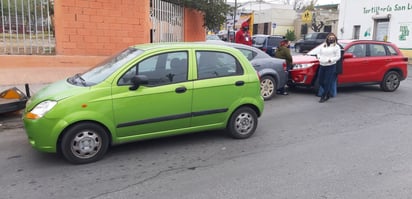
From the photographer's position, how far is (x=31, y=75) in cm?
953

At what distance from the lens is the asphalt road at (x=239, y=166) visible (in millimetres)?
4023

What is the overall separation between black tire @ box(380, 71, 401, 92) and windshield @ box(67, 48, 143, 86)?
7.91m

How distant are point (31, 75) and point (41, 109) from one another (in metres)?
5.53

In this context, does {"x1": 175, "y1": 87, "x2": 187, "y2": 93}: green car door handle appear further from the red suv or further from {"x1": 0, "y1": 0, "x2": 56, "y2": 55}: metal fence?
{"x1": 0, "y1": 0, "x2": 56, "y2": 55}: metal fence

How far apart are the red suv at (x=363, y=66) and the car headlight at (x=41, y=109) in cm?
682

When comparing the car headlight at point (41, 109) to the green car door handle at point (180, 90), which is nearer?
the car headlight at point (41, 109)

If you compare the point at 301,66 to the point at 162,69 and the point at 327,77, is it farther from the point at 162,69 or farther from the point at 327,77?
the point at 162,69

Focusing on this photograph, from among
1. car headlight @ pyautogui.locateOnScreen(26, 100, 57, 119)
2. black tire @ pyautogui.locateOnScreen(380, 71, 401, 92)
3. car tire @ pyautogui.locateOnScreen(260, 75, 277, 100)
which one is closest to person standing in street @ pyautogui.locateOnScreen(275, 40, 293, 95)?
car tire @ pyautogui.locateOnScreen(260, 75, 277, 100)

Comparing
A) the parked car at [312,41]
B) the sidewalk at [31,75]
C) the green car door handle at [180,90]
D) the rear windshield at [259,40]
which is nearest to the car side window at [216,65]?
the green car door handle at [180,90]

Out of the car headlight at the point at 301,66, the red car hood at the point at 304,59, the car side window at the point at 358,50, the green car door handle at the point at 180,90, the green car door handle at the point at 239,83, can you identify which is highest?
the car side window at the point at 358,50

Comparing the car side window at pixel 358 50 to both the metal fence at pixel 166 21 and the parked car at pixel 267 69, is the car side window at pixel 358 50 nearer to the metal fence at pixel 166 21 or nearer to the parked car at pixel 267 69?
the parked car at pixel 267 69

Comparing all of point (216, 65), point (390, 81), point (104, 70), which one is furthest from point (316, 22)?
point (104, 70)

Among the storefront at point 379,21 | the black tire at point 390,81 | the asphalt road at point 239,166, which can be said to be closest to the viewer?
the asphalt road at point 239,166

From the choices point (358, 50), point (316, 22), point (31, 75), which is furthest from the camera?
point (316, 22)
